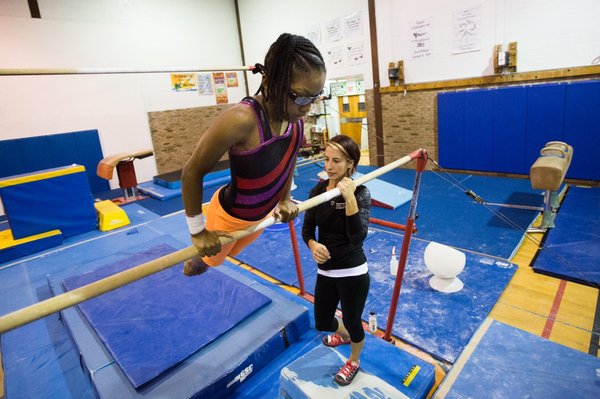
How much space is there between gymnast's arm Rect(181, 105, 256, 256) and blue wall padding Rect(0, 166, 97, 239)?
4.95 m

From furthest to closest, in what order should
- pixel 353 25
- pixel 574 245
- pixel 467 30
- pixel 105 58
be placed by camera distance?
pixel 105 58 < pixel 353 25 < pixel 467 30 < pixel 574 245

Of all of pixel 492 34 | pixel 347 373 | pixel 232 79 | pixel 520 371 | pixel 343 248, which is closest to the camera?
pixel 343 248

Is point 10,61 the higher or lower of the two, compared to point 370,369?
higher

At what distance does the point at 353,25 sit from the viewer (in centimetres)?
812

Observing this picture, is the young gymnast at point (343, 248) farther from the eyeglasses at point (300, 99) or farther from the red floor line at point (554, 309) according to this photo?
the red floor line at point (554, 309)

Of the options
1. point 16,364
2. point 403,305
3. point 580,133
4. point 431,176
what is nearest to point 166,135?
point 431,176

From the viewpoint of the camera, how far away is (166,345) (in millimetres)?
2434

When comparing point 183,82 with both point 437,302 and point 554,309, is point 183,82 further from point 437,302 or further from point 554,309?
point 554,309

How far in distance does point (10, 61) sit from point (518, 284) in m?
9.58

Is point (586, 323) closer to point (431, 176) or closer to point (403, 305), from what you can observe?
point (403, 305)

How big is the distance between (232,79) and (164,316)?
9517 millimetres

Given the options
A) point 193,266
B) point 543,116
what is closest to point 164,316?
point 193,266

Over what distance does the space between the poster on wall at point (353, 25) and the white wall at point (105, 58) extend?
4.24 meters

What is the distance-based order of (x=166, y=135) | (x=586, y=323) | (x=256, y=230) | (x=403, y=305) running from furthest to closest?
1. (x=166, y=135)
2. (x=403, y=305)
3. (x=586, y=323)
4. (x=256, y=230)
